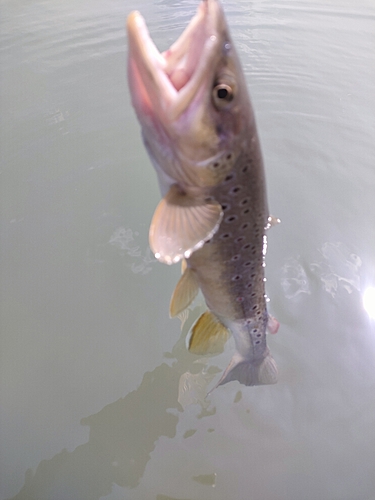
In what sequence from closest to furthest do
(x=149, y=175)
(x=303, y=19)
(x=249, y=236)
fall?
(x=249, y=236)
(x=149, y=175)
(x=303, y=19)

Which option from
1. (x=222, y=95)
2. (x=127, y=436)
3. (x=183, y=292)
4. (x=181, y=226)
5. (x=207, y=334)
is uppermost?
(x=222, y=95)

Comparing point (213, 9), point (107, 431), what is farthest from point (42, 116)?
point (213, 9)

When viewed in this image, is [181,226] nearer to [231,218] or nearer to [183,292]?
[231,218]

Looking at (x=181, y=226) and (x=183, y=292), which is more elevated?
(x=181, y=226)

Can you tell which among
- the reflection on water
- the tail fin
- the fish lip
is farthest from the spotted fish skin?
the reflection on water

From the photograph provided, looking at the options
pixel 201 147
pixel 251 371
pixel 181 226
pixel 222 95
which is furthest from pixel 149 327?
pixel 222 95

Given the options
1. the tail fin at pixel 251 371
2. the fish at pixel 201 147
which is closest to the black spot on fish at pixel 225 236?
the fish at pixel 201 147

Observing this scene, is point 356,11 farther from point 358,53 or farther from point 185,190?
point 185,190

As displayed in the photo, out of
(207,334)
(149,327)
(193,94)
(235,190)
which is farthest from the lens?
(149,327)
